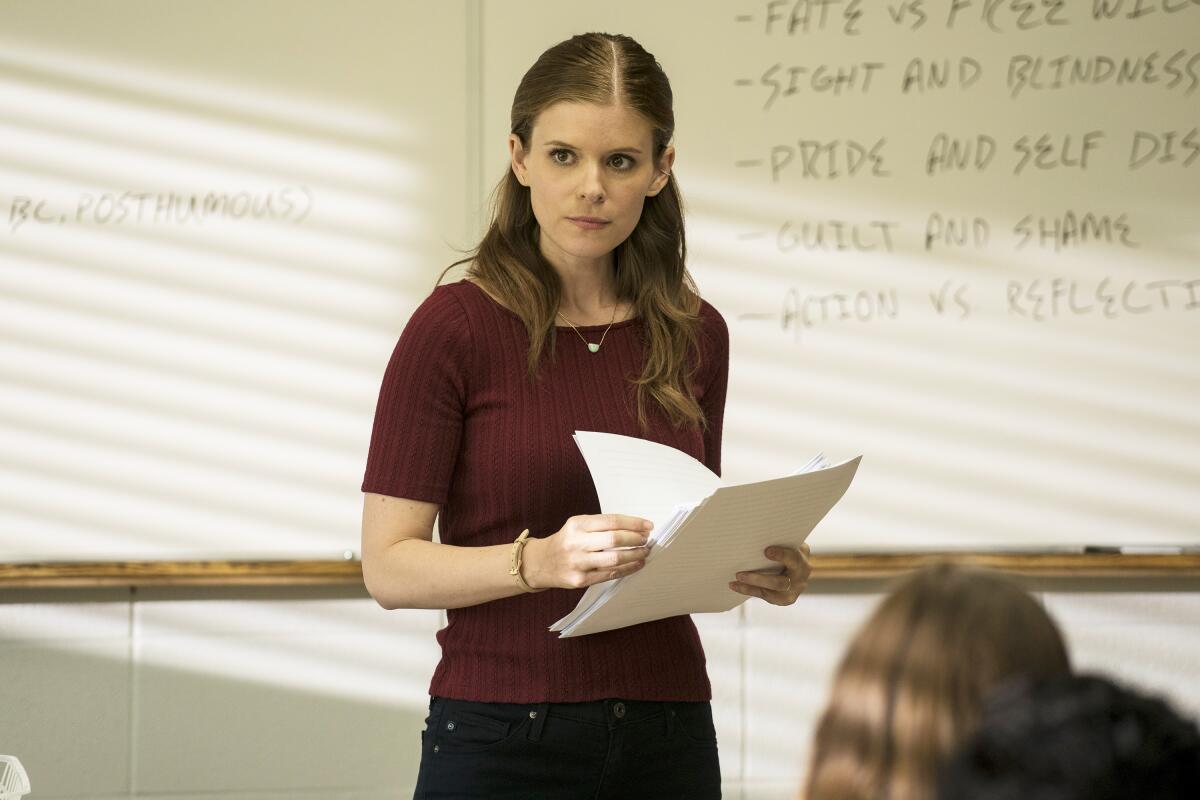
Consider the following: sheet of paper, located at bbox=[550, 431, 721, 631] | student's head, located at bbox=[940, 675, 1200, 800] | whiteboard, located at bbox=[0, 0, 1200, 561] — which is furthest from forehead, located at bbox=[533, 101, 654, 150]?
whiteboard, located at bbox=[0, 0, 1200, 561]

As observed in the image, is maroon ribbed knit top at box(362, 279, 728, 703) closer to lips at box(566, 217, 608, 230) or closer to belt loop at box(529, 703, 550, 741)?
belt loop at box(529, 703, 550, 741)

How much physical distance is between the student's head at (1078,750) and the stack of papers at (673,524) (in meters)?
0.58

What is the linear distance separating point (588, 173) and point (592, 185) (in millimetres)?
17

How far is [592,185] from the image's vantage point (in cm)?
145

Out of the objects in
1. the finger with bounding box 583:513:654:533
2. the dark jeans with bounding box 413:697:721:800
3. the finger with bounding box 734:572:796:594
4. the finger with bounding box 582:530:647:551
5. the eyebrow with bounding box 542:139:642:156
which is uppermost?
the eyebrow with bounding box 542:139:642:156

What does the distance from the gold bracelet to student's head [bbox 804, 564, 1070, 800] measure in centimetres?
58

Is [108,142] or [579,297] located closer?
[579,297]

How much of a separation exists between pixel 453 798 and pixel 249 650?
1.26m

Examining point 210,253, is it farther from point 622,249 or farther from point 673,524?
point 673,524

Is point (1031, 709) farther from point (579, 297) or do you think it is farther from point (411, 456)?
point (579, 297)

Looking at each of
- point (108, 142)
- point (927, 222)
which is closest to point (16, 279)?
point (108, 142)

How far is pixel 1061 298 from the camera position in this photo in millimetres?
2637

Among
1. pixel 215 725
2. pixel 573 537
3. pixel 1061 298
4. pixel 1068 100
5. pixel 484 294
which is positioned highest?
pixel 1068 100

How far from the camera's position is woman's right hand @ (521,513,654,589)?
124 cm
